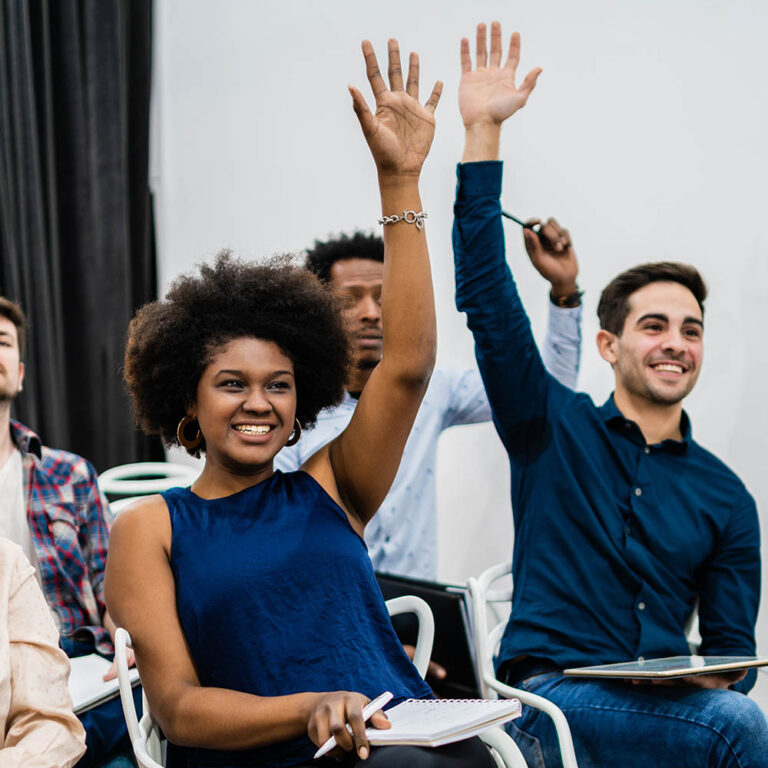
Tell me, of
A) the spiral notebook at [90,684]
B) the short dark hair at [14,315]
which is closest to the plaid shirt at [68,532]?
the spiral notebook at [90,684]

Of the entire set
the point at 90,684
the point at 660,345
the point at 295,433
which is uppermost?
the point at 660,345

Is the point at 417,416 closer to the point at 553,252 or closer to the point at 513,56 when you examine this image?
the point at 553,252

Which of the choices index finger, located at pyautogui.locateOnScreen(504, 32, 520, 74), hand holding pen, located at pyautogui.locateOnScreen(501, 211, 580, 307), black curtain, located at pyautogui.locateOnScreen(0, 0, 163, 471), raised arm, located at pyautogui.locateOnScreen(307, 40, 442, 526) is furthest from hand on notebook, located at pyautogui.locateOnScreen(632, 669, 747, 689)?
black curtain, located at pyautogui.locateOnScreen(0, 0, 163, 471)

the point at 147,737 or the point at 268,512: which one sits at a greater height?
the point at 268,512

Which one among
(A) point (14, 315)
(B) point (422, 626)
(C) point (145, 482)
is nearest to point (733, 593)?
(B) point (422, 626)

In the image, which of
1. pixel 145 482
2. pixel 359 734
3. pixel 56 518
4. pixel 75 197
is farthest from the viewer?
pixel 75 197

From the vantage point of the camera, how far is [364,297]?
2.48 m

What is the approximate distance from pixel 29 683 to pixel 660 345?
4.69 ft

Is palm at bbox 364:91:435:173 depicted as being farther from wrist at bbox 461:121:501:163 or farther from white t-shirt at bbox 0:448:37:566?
white t-shirt at bbox 0:448:37:566

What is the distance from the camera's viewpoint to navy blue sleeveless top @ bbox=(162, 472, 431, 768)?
4.22 feet

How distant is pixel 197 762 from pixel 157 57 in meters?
3.49

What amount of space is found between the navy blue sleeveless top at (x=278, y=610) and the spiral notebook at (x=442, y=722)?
0.42 feet

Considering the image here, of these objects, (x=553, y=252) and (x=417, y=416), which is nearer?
(x=553, y=252)

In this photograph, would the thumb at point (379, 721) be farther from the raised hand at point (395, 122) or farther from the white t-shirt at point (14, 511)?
the white t-shirt at point (14, 511)
